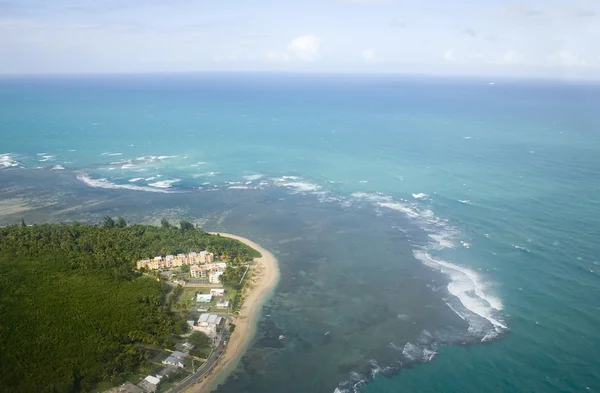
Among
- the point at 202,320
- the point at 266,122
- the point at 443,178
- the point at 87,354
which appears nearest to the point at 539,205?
the point at 443,178

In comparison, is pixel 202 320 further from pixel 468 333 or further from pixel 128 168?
pixel 128 168

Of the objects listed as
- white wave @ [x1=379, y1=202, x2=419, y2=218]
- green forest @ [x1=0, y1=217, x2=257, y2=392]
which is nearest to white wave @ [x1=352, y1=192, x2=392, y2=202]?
white wave @ [x1=379, y1=202, x2=419, y2=218]

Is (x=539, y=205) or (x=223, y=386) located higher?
(x=539, y=205)

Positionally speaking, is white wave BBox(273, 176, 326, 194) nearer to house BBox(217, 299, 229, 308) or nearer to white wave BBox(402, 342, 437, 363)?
house BBox(217, 299, 229, 308)

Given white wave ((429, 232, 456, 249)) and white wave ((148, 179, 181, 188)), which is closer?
white wave ((429, 232, 456, 249))

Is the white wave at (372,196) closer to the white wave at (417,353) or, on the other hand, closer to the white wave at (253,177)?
the white wave at (253,177)

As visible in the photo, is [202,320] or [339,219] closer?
[202,320]
